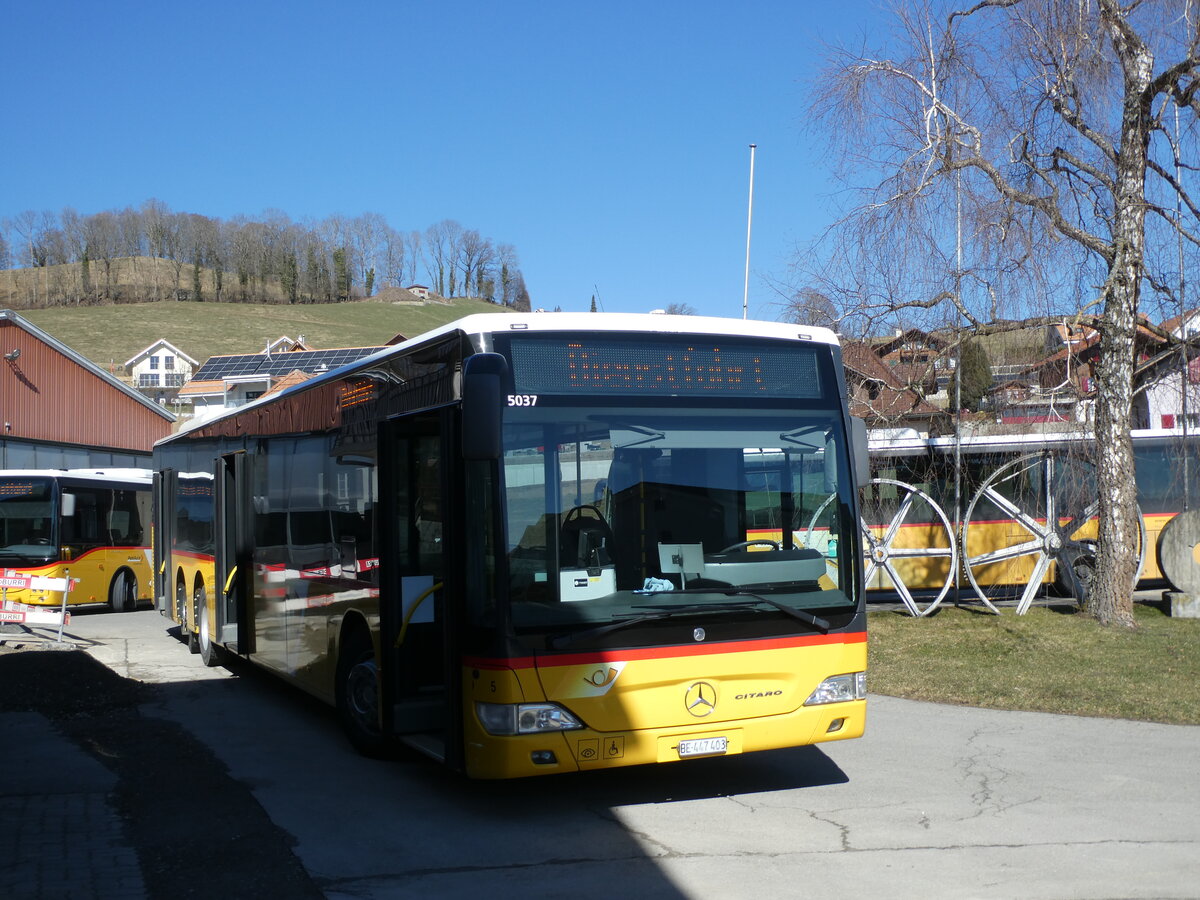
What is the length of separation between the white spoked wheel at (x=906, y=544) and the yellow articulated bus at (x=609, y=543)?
8004mm

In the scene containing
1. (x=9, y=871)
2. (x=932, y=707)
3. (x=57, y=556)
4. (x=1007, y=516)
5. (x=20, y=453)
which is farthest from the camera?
(x=20, y=453)

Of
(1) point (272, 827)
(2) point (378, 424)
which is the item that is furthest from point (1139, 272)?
(1) point (272, 827)

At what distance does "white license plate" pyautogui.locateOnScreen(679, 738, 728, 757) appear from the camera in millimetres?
6984

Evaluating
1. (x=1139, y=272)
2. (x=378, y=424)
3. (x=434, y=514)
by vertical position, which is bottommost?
(x=434, y=514)

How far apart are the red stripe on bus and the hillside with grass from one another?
319ft

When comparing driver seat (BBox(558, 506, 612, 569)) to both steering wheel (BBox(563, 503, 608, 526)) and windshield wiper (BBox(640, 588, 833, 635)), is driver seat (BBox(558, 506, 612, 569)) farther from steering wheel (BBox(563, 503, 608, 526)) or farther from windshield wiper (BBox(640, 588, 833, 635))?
windshield wiper (BBox(640, 588, 833, 635))

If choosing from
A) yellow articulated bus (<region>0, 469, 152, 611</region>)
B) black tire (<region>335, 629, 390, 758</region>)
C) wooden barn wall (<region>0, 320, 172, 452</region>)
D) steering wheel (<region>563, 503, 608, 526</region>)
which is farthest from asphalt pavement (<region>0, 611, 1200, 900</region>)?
wooden barn wall (<region>0, 320, 172, 452</region>)

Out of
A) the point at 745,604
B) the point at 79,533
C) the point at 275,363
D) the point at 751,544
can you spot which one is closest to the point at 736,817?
the point at 745,604

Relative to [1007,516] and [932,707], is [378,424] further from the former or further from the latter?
[1007,516]

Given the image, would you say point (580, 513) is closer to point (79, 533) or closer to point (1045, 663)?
Result: point (1045, 663)

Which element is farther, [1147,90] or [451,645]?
[1147,90]

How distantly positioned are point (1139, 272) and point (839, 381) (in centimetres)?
862

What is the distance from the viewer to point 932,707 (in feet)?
35.9

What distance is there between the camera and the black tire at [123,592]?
25.1 meters
